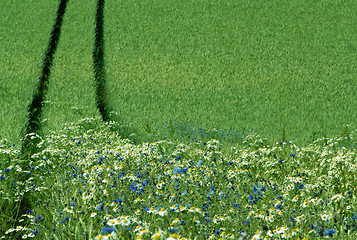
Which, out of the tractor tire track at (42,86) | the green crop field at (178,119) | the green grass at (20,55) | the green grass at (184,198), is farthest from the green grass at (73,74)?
the green grass at (184,198)

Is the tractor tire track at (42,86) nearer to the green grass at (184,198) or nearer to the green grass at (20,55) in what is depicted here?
the green grass at (20,55)

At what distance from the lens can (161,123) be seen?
29.6 ft

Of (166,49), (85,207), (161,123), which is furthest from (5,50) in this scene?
(85,207)

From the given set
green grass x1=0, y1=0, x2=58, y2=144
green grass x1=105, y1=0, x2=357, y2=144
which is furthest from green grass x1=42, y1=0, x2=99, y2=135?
green grass x1=105, y1=0, x2=357, y2=144

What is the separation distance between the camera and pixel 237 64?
44.1ft

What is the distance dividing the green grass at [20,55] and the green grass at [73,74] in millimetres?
585

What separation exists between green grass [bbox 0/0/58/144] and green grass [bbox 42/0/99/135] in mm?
585

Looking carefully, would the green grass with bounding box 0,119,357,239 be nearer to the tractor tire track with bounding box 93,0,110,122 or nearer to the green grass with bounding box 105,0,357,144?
the green grass with bounding box 105,0,357,144

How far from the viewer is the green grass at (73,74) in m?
8.98

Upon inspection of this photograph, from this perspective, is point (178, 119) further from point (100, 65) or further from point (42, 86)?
point (100, 65)

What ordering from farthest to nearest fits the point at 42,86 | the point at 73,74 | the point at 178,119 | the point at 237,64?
the point at 237,64
the point at 73,74
the point at 42,86
the point at 178,119

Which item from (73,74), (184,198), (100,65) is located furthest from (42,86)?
(184,198)

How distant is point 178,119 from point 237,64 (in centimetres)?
512

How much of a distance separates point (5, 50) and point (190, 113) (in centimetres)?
882
